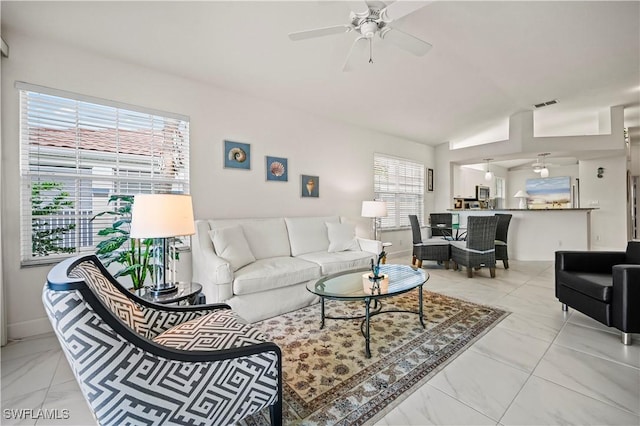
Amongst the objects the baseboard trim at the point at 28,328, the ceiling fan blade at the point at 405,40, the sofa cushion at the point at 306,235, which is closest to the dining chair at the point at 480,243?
the sofa cushion at the point at 306,235

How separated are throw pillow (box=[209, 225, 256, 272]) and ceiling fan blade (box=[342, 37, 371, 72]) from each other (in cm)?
202

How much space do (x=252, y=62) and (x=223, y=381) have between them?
290 cm

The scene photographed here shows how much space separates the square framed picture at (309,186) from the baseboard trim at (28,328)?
3.16 m

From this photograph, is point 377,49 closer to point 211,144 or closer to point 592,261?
point 211,144

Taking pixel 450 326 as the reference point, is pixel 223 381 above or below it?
above

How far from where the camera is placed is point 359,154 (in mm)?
5113

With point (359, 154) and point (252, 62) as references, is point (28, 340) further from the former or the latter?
point (359, 154)

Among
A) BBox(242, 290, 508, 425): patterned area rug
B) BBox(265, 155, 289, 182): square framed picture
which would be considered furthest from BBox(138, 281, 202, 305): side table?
BBox(265, 155, 289, 182): square framed picture

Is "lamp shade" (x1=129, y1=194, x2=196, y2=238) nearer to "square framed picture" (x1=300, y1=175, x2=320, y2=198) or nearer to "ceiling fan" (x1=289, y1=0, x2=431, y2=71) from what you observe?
"ceiling fan" (x1=289, y1=0, x2=431, y2=71)

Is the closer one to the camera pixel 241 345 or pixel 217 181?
pixel 241 345

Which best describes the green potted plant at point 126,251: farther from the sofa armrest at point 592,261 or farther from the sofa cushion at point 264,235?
the sofa armrest at point 592,261

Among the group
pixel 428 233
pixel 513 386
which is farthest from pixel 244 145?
pixel 428 233

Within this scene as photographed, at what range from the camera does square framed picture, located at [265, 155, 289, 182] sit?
12.7 feet

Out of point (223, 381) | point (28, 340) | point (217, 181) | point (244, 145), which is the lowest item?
point (28, 340)
